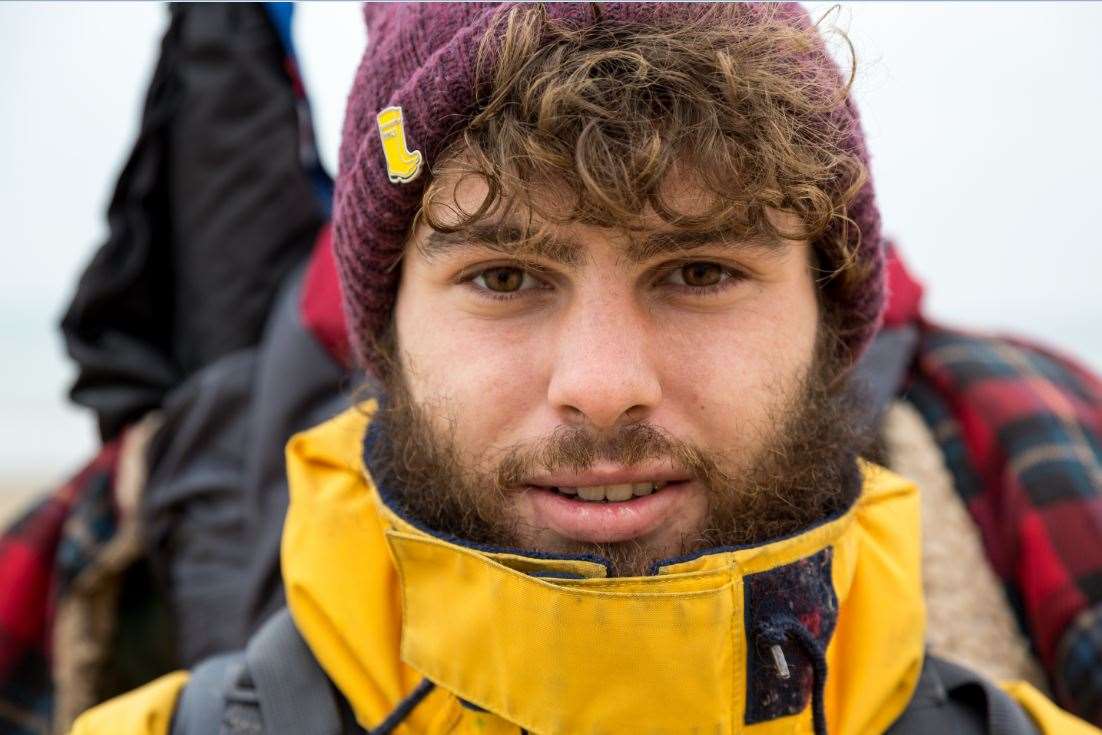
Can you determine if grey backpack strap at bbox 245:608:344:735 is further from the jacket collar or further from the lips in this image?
the lips

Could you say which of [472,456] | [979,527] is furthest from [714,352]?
[979,527]

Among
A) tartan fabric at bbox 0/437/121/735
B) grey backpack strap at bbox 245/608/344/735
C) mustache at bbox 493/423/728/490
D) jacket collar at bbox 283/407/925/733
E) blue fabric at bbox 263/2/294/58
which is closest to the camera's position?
jacket collar at bbox 283/407/925/733

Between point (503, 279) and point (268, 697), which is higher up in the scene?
point (503, 279)

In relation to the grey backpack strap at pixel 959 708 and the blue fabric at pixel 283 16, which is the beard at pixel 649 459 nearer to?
the grey backpack strap at pixel 959 708

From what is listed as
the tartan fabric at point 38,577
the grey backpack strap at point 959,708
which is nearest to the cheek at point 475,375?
the grey backpack strap at point 959,708

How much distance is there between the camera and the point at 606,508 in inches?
56.6

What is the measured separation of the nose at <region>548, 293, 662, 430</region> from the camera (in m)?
1.35

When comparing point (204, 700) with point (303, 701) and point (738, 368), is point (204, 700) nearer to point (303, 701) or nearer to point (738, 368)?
point (303, 701)

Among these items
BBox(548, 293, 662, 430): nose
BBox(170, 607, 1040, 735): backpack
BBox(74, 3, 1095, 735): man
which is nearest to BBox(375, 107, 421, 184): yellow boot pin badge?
BBox(74, 3, 1095, 735): man

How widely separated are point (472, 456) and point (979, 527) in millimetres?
1260

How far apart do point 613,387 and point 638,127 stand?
0.37 m

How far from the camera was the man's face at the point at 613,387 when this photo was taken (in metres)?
1.39

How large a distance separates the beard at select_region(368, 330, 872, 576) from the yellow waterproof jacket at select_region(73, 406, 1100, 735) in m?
0.07

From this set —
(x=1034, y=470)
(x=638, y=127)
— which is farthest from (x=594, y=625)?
(x=1034, y=470)
